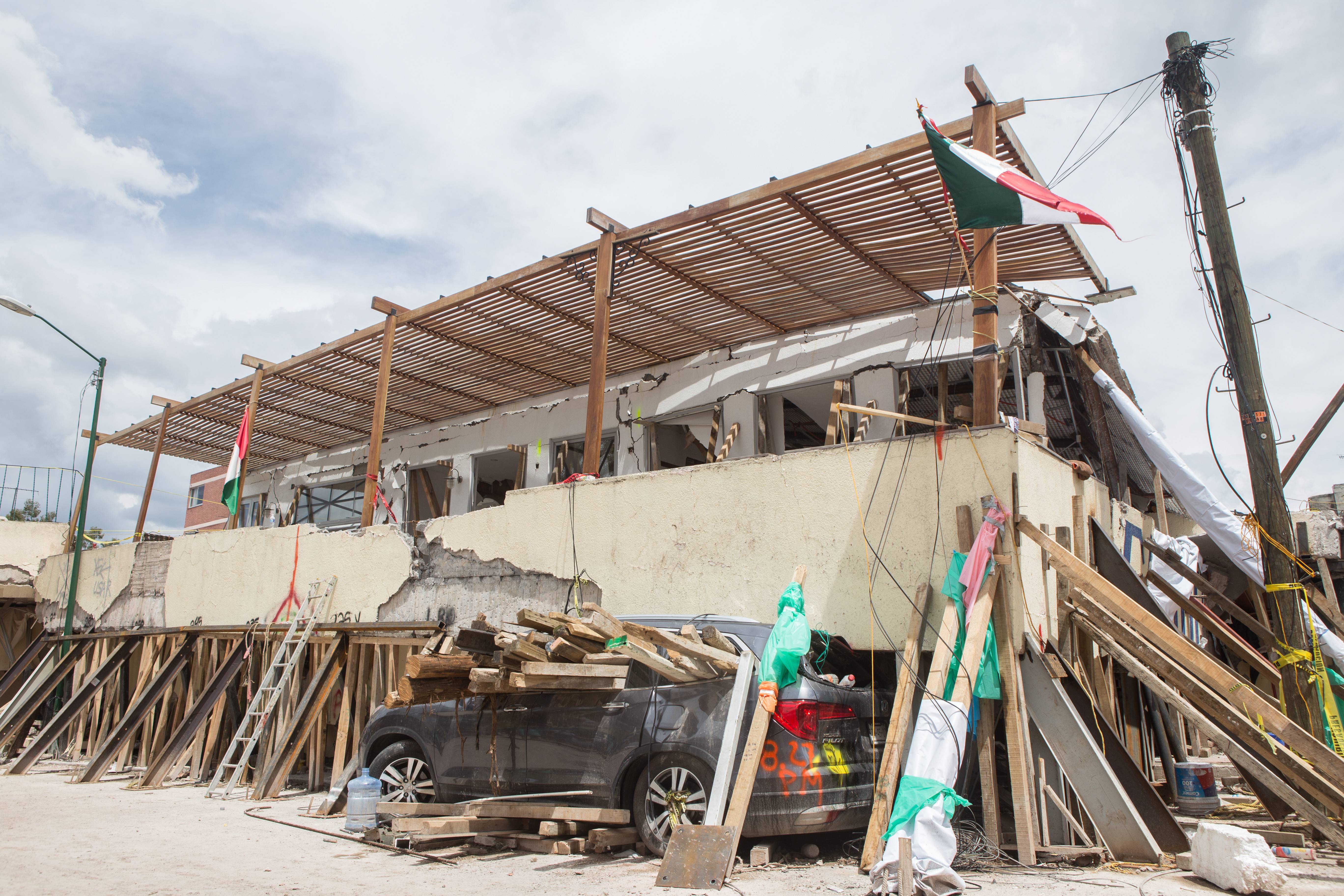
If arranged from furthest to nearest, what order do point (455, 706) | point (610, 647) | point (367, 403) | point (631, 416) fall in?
1. point (367, 403)
2. point (631, 416)
3. point (455, 706)
4. point (610, 647)

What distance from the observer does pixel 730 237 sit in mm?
10039

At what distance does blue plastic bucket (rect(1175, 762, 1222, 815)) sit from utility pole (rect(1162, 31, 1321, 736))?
1218 mm

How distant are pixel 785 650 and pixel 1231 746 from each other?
3.09 metres

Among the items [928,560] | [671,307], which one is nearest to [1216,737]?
[928,560]

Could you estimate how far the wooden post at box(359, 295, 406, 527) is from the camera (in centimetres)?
1243

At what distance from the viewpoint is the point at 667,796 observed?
622cm

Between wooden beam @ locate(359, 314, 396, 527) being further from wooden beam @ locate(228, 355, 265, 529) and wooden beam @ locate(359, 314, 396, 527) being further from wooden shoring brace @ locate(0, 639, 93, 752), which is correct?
wooden shoring brace @ locate(0, 639, 93, 752)

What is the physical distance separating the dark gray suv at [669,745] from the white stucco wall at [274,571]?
4389 mm

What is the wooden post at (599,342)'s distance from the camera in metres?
10.2

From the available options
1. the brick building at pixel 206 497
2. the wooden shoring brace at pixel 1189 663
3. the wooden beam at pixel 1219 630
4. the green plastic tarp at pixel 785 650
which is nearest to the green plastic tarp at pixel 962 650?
the wooden shoring brace at pixel 1189 663

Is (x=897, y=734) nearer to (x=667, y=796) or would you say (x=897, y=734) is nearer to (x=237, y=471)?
(x=667, y=796)

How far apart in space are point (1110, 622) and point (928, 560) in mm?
1462

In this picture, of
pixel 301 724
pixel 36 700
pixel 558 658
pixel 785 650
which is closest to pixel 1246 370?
pixel 785 650

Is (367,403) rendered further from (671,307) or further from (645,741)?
(645,741)
